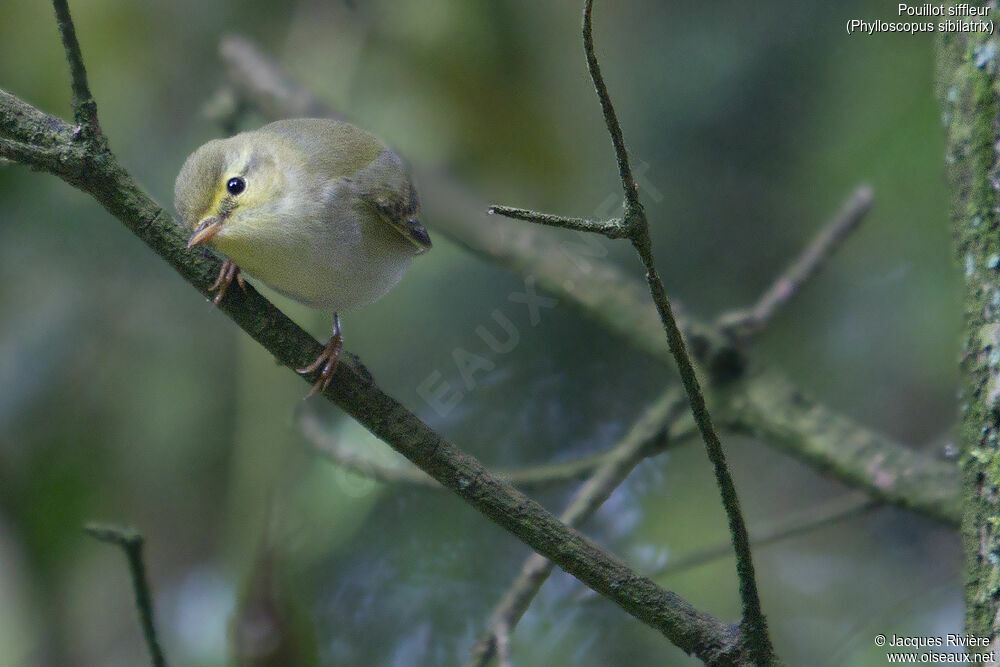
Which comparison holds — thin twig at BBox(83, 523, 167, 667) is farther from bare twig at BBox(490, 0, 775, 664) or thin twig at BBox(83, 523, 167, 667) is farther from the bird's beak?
bare twig at BBox(490, 0, 775, 664)

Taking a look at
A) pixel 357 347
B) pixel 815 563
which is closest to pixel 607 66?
pixel 357 347

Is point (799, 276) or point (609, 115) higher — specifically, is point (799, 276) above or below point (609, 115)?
above

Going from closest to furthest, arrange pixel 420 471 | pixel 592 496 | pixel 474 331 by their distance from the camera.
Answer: pixel 592 496 → pixel 420 471 → pixel 474 331

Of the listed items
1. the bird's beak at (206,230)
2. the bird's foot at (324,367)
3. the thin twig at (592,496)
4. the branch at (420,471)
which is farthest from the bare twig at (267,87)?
the bird's foot at (324,367)

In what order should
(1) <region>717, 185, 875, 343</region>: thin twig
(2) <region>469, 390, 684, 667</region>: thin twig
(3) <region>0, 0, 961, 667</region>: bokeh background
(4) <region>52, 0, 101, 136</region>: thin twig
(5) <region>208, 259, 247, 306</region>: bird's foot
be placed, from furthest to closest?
(3) <region>0, 0, 961, 667</region>: bokeh background < (1) <region>717, 185, 875, 343</region>: thin twig < (2) <region>469, 390, 684, 667</region>: thin twig < (5) <region>208, 259, 247, 306</region>: bird's foot < (4) <region>52, 0, 101, 136</region>: thin twig

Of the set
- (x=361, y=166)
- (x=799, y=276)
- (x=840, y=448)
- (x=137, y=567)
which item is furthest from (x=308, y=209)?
(x=840, y=448)

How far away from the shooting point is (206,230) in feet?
6.23

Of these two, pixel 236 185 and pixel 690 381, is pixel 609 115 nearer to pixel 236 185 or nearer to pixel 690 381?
pixel 690 381

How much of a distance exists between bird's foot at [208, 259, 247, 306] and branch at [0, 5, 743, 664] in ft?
0.04

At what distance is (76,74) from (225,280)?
452 mm

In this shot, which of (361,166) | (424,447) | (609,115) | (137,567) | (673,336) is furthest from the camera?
(361,166)

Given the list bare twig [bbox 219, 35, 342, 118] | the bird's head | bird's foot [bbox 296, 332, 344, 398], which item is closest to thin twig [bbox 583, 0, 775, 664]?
bird's foot [bbox 296, 332, 344, 398]

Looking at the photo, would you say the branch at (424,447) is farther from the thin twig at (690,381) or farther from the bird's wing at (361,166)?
the bird's wing at (361,166)

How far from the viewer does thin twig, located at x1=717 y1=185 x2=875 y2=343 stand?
2.93m
